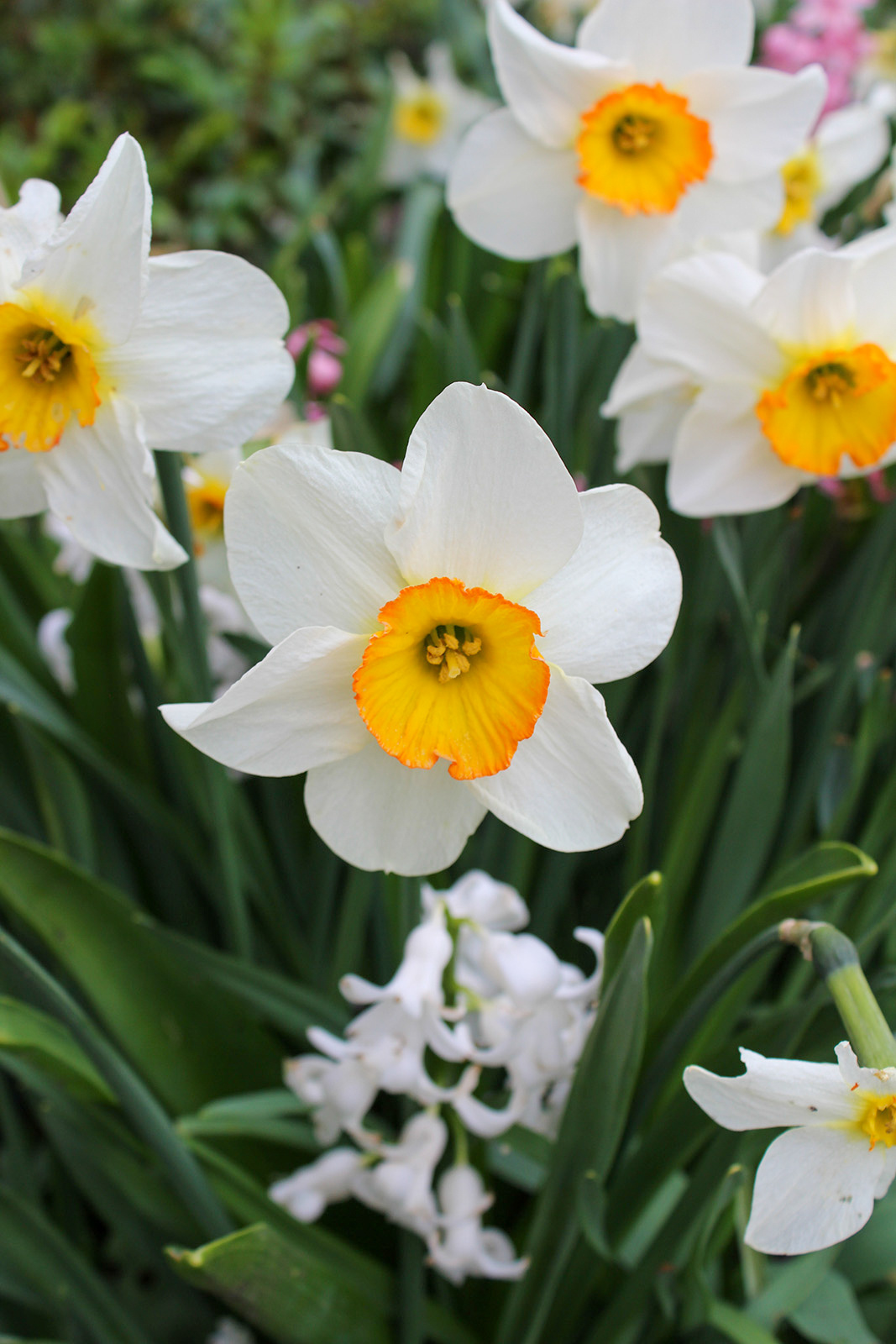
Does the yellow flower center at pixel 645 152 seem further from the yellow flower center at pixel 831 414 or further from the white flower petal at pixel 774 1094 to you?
the white flower petal at pixel 774 1094

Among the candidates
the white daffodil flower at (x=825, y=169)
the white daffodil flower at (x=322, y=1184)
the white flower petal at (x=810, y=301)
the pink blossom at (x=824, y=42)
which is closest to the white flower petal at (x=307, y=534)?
the white flower petal at (x=810, y=301)

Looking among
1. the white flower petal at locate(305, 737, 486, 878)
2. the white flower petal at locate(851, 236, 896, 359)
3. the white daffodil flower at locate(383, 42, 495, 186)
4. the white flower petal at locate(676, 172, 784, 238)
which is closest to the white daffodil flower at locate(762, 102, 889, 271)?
the white flower petal at locate(676, 172, 784, 238)

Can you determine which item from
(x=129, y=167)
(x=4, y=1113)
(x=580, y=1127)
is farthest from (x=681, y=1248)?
(x=129, y=167)

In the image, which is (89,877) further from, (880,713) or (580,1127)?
(880,713)

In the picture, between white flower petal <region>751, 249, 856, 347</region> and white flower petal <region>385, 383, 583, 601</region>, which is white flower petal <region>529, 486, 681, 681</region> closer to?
white flower petal <region>385, 383, 583, 601</region>

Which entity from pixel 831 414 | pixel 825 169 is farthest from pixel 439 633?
pixel 825 169
